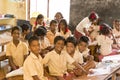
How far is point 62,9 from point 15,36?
4.37 m

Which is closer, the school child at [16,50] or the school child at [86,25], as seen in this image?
the school child at [16,50]

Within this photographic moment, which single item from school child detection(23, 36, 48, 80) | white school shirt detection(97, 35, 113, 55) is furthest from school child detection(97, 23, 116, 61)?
school child detection(23, 36, 48, 80)

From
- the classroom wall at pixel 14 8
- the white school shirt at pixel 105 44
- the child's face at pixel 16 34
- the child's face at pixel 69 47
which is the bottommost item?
the white school shirt at pixel 105 44

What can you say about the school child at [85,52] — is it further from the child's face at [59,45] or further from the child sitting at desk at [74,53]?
the child's face at [59,45]

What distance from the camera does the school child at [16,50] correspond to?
3.46 m

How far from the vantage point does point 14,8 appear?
8.03 metres

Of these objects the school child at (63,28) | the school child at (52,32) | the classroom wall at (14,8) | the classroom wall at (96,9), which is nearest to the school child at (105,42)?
the school child at (63,28)

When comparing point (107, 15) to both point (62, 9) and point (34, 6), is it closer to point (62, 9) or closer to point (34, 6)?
point (62, 9)

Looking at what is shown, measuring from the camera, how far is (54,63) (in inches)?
122

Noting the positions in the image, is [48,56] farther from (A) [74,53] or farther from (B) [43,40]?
(B) [43,40]

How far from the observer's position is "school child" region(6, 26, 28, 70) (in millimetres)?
3455

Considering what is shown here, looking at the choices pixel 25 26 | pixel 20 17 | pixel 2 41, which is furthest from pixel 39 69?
pixel 20 17

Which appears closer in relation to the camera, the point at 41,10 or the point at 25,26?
the point at 25,26

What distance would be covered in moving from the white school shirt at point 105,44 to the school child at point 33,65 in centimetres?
206
